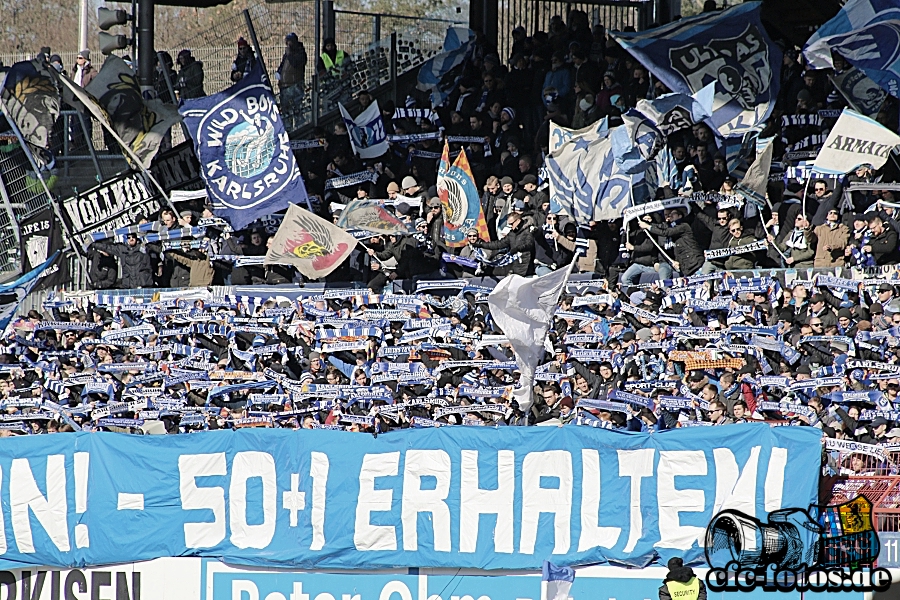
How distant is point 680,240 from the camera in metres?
17.5

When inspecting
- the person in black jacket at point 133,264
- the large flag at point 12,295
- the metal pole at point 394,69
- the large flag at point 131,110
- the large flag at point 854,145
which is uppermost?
the metal pole at point 394,69

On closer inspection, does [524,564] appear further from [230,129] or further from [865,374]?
[230,129]

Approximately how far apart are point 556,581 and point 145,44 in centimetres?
1175

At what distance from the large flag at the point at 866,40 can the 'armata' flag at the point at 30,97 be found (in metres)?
10.4

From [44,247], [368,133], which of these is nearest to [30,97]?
[44,247]

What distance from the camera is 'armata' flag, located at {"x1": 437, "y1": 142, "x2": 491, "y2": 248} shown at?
18562 mm

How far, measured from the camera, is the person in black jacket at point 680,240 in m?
17.3

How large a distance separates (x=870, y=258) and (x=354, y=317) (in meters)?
5.93

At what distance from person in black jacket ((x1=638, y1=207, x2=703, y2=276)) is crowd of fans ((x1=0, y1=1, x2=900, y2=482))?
29mm

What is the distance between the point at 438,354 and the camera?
55.8 ft

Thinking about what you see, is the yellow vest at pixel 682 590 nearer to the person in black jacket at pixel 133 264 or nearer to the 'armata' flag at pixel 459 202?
the 'armata' flag at pixel 459 202

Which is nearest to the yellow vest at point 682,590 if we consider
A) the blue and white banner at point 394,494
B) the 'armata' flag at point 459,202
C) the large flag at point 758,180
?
the blue and white banner at point 394,494

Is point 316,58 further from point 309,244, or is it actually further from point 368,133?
point 309,244

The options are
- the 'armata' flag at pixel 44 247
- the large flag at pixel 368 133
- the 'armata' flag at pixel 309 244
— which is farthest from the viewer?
the large flag at pixel 368 133
